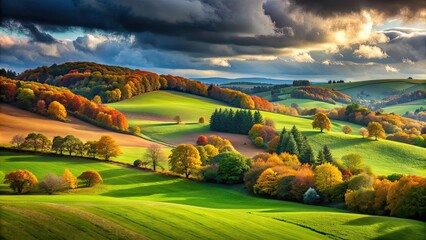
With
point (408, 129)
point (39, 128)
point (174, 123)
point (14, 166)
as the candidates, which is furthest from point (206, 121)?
point (14, 166)

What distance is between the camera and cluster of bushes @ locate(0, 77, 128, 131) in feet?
430

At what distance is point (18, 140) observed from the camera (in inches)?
3656

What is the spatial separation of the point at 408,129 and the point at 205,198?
123 metres

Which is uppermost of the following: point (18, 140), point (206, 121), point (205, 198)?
point (206, 121)

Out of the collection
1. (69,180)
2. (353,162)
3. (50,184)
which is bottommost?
(50,184)

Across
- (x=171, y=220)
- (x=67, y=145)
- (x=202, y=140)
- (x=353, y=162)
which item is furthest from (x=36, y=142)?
(x=353, y=162)

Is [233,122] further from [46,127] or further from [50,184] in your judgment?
[50,184]

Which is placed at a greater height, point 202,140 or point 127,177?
point 202,140

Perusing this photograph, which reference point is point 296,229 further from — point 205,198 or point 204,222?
point 205,198

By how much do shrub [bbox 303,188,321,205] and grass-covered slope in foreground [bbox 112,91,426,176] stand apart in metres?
34.1

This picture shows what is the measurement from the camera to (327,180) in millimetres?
74750

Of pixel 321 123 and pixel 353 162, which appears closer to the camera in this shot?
pixel 353 162

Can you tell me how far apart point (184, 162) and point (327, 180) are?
100ft

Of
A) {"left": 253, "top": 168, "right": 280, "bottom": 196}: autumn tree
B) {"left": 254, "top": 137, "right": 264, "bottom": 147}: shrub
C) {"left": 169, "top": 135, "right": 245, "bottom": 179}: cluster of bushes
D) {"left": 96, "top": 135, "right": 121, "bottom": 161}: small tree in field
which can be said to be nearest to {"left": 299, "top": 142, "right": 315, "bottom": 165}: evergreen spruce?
{"left": 169, "top": 135, "right": 245, "bottom": 179}: cluster of bushes
